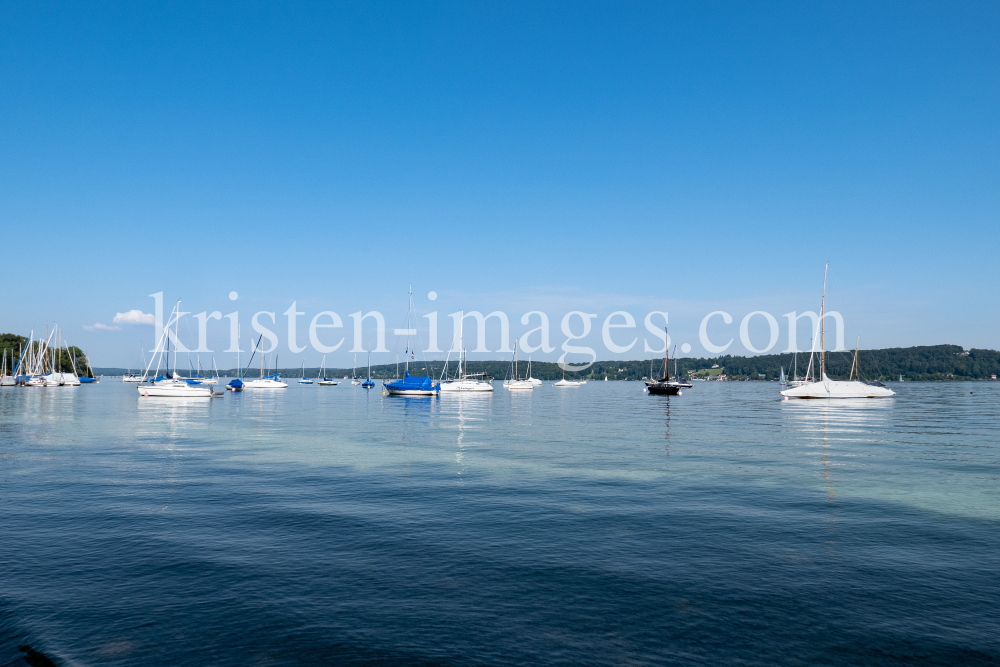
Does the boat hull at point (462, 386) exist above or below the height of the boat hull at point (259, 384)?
above

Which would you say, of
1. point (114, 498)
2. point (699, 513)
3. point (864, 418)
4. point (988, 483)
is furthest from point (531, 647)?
point (864, 418)

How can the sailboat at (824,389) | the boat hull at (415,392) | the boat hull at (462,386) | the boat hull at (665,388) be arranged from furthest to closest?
the boat hull at (665,388)
the boat hull at (462,386)
the boat hull at (415,392)
the sailboat at (824,389)

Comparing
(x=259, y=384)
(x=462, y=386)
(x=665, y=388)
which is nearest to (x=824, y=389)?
(x=665, y=388)

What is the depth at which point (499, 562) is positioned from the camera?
14.2 meters

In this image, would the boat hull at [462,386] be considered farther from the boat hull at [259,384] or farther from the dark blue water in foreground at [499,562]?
the dark blue water in foreground at [499,562]

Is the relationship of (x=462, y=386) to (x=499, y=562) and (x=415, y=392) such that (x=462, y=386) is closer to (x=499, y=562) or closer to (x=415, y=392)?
(x=415, y=392)

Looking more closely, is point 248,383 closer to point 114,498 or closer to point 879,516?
point 114,498

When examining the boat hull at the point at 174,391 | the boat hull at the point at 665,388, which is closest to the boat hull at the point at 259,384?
the boat hull at the point at 174,391

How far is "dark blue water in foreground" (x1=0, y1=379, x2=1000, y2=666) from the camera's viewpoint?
9.78 m

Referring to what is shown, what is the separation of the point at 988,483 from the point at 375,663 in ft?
94.9

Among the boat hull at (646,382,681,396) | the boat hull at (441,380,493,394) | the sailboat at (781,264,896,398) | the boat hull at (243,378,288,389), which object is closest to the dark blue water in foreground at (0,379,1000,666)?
the sailboat at (781,264,896,398)

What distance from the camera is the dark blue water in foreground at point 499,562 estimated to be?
9781 mm

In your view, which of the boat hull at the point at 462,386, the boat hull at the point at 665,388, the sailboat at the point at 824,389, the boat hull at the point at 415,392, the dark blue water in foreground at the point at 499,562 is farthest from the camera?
the boat hull at the point at 665,388

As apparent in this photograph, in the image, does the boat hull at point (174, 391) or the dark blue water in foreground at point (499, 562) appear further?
the boat hull at point (174, 391)
